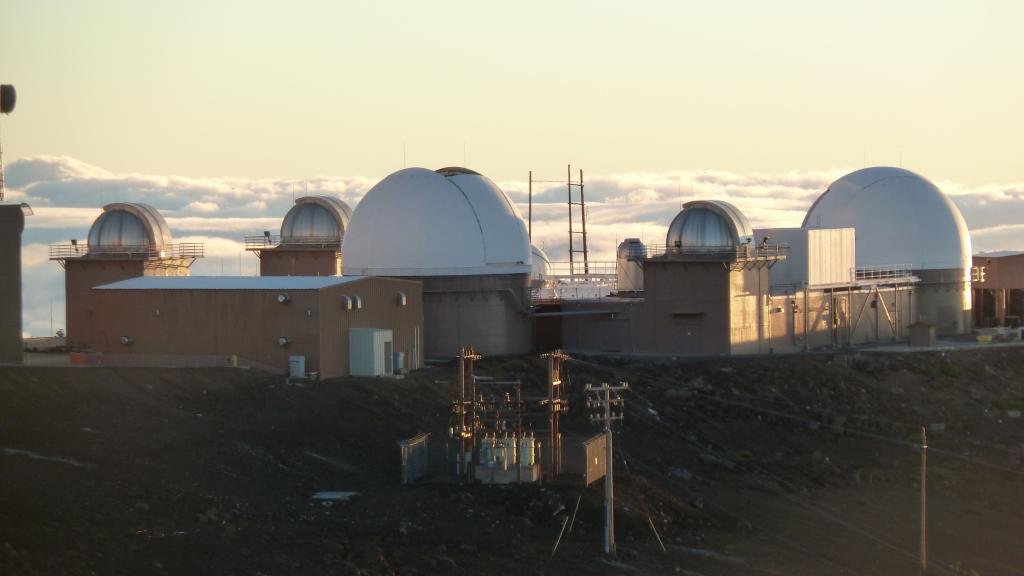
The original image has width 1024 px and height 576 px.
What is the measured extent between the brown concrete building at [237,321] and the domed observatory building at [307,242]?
16.5 meters

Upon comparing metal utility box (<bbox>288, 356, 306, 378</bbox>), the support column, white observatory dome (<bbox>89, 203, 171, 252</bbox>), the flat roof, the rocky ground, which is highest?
white observatory dome (<bbox>89, 203, 171, 252</bbox>)

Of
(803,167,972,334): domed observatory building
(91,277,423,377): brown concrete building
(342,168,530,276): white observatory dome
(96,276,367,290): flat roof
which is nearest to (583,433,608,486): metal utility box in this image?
(91,277,423,377): brown concrete building

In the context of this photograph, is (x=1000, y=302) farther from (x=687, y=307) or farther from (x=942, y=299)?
(x=687, y=307)

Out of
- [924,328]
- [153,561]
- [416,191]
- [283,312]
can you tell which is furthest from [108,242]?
[153,561]

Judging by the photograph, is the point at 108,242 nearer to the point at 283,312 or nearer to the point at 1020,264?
the point at 283,312

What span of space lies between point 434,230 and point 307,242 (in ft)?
41.7

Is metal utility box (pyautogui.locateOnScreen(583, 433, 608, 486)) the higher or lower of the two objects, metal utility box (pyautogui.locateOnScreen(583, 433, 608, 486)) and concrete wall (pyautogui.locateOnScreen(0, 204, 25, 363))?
the lower

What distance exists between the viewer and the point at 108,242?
52938 millimetres

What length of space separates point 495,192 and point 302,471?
20.8 metres

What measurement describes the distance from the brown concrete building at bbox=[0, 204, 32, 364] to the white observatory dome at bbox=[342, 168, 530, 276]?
13.9 metres

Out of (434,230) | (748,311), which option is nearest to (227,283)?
(434,230)

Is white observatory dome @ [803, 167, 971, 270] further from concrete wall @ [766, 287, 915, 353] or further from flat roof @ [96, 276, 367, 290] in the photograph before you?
flat roof @ [96, 276, 367, 290]

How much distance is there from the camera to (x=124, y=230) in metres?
52.9

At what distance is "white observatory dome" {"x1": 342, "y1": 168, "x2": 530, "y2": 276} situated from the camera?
48.3 m
